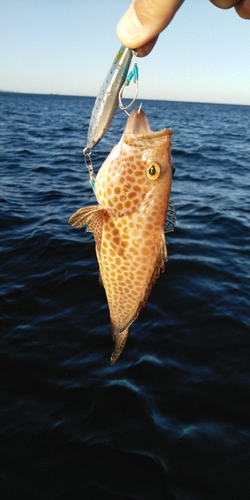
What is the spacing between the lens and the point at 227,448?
453 cm

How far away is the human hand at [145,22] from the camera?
2129 millimetres

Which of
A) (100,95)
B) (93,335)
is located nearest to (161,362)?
(93,335)

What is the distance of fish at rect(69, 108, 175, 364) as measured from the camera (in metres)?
2.70

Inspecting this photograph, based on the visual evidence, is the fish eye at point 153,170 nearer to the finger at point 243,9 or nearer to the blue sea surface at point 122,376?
the finger at point 243,9

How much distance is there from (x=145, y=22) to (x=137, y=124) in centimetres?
65

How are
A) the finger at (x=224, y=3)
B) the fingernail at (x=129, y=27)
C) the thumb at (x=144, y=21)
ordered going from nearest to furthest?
the thumb at (x=144, y=21), the fingernail at (x=129, y=27), the finger at (x=224, y=3)

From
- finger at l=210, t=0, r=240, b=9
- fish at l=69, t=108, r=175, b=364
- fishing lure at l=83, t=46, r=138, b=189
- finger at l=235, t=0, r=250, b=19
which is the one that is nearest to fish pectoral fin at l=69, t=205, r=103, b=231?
fish at l=69, t=108, r=175, b=364

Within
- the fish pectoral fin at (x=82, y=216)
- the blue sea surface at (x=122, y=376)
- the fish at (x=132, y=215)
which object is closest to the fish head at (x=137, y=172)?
the fish at (x=132, y=215)

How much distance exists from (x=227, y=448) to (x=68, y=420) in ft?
6.51

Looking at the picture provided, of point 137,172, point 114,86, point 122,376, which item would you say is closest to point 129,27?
point 114,86

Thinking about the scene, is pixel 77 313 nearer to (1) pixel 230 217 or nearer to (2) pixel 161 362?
(2) pixel 161 362

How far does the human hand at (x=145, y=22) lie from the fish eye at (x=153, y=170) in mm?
727

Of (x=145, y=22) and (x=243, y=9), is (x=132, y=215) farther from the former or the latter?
(x=243, y=9)

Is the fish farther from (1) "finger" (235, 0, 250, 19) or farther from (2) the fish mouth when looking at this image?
(1) "finger" (235, 0, 250, 19)
